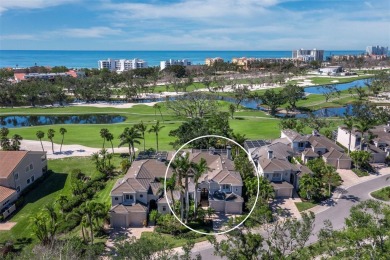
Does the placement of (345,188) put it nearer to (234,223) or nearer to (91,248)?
(234,223)

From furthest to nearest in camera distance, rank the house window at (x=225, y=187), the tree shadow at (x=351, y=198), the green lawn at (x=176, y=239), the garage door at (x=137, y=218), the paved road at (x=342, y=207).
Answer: the tree shadow at (x=351, y=198)
the house window at (x=225, y=187)
the garage door at (x=137, y=218)
the green lawn at (x=176, y=239)
the paved road at (x=342, y=207)

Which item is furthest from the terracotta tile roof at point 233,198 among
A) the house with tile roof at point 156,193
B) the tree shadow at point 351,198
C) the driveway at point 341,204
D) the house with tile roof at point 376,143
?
the house with tile roof at point 376,143

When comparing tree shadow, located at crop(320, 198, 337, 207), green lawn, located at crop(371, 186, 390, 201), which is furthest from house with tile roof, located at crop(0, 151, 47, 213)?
green lawn, located at crop(371, 186, 390, 201)

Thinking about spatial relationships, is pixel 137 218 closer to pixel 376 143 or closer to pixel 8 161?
pixel 8 161

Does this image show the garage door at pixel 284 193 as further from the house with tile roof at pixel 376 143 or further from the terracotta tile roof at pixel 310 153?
the house with tile roof at pixel 376 143

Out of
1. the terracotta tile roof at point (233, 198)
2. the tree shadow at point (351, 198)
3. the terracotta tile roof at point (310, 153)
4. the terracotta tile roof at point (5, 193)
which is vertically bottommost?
the tree shadow at point (351, 198)

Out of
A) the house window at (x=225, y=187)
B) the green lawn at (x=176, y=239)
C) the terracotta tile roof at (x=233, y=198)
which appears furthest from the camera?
the house window at (x=225, y=187)

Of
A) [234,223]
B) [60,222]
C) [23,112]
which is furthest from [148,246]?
[23,112]

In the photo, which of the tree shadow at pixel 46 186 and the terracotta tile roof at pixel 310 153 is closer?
the tree shadow at pixel 46 186
